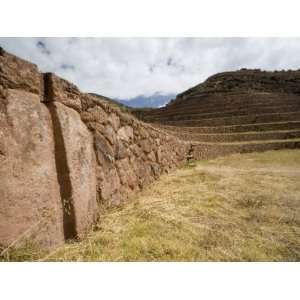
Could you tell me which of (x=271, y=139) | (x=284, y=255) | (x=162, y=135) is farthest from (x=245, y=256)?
(x=271, y=139)

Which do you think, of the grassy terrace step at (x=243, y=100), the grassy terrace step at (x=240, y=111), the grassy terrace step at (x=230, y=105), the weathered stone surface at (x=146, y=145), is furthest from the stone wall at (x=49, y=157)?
the grassy terrace step at (x=243, y=100)

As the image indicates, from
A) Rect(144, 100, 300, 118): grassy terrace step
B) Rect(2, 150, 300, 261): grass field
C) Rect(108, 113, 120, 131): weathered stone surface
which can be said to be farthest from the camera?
Rect(144, 100, 300, 118): grassy terrace step

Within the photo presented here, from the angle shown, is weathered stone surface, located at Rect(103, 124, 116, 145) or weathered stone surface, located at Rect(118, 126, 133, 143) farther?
weathered stone surface, located at Rect(118, 126, 133, 143)

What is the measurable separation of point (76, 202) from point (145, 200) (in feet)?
4.40

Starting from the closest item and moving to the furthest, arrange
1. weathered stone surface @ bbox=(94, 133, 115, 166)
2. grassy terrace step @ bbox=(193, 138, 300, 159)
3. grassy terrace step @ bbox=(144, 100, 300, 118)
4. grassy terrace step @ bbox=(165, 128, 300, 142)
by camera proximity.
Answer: weathered stone surface @ bbox=(94, 133, 115, 166)
grassy terrace step @ bbox=(193, 138, 300, 159)
grassy terrace step @ bbox=(165, 128, 300, 142)
grassy terrace step @ bbox=(144, 100, 300, 118)

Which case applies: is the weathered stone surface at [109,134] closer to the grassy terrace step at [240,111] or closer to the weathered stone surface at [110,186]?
the weathered stone surface at [110,186]

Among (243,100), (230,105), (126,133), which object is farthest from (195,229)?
(243,100)

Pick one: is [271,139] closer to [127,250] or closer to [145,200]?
[145,200]

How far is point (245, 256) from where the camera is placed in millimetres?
1851

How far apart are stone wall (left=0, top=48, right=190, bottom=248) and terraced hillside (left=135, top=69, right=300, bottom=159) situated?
680 cm

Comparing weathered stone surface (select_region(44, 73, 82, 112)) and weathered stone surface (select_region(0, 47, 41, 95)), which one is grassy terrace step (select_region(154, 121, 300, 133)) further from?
weathered stone surface (select_region(0, 47, 41, 95))

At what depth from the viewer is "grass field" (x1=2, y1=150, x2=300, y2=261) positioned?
5.99 ft

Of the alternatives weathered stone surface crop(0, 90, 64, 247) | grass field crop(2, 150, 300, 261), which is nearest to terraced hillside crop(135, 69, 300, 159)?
grass field crop(2, 150, 300, 261)

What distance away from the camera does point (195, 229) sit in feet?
7.64
